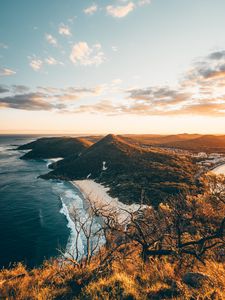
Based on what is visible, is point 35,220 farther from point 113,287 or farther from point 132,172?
point 132,172

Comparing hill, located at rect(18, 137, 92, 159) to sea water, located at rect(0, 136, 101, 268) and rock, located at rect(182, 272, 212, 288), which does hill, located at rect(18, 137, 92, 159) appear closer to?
sea water, located at rect(0, 136, 101, 268)

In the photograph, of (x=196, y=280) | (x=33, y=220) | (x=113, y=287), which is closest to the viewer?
(x=113, y=287)

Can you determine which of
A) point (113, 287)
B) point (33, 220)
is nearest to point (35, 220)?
point (33, 220)

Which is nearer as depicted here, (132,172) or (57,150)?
(132,172)

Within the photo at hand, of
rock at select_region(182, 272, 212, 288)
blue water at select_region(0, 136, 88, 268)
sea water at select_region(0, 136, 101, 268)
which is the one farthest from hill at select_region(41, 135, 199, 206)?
rock at select_region(182, 272, 212, 288)

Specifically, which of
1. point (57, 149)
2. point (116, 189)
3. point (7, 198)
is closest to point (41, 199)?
point (7, 198)

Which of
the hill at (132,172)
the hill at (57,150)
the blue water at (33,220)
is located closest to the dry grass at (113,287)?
the blue water at (33,220)

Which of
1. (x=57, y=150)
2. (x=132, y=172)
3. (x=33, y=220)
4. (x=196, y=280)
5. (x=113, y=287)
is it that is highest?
(x=196, y=280)
